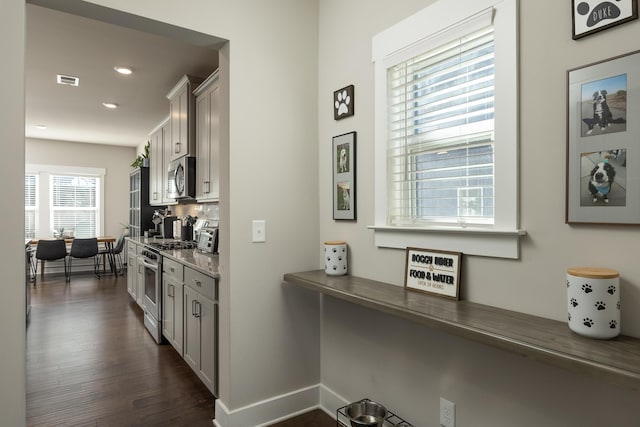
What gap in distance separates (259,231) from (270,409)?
1.03 m

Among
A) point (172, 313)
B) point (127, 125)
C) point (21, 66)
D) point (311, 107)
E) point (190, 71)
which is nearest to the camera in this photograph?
point (21, 66)

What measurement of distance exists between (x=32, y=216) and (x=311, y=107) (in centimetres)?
738

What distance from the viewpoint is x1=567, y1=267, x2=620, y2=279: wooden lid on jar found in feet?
3.50

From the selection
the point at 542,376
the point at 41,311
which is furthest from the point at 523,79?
the point at 41,311

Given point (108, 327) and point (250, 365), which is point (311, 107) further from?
point (108, 327)

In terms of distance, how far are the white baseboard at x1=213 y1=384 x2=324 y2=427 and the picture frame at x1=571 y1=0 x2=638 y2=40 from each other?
7.17 ft

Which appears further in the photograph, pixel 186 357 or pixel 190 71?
pixel 190 71

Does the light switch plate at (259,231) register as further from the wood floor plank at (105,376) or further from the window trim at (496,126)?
the wood floor plank at (105,376)

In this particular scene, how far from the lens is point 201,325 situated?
258 centimetres

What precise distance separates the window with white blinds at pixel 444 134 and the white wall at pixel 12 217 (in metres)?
1.58

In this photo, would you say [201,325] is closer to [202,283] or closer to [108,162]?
→ [202,283]

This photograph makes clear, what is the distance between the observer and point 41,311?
188 inches

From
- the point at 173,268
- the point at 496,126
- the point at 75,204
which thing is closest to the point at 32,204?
the point at 75,204

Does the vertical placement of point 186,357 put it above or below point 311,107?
below
